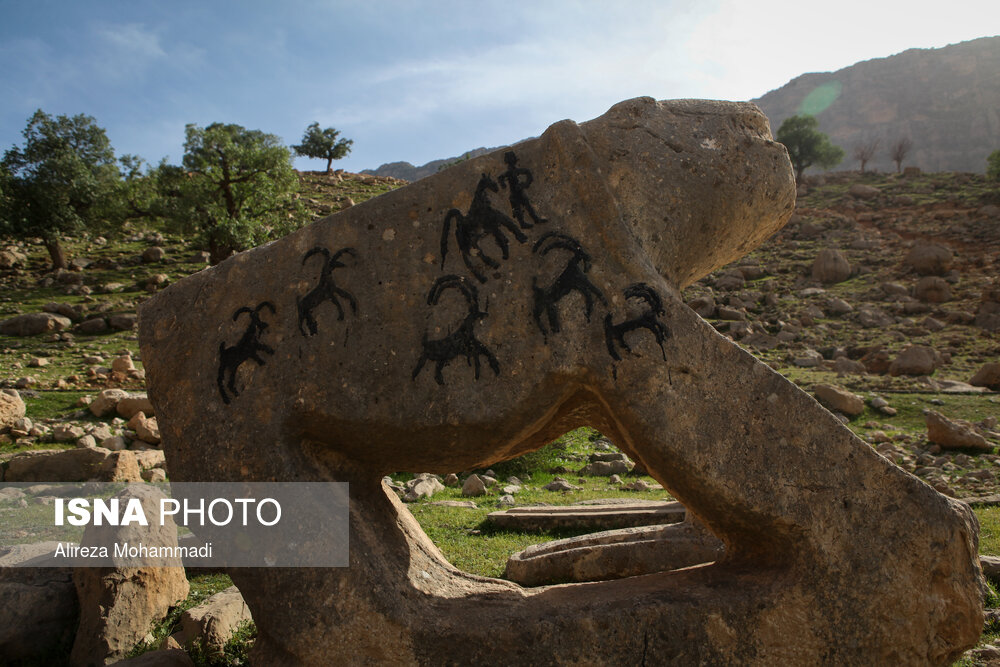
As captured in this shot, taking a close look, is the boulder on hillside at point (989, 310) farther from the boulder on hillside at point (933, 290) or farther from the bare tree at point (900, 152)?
the bare tree at point (900, 152)

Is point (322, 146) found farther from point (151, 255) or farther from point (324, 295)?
point (324, 295)

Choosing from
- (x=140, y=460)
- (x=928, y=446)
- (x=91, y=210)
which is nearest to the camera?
(x=140, y=460)

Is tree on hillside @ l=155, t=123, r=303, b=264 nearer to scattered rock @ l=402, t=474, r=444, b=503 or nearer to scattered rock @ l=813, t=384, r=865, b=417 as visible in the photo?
scattered rock @ l=402, t=474, r=444, b=503

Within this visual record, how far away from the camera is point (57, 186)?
67.3 ft

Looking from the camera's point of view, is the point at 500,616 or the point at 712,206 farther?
the point at 712,206

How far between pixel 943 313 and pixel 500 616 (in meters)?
20.8

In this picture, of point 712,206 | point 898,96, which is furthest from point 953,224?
point 898,96

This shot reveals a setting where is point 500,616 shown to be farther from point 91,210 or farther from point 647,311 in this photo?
point 91,210

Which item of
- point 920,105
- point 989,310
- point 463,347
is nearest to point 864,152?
point 989,310

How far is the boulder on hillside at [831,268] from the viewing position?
23156 millimetres

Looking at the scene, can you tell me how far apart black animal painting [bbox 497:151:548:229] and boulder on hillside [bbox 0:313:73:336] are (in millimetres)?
16038

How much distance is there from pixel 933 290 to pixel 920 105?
80.8 m

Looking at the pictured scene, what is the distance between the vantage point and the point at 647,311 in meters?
3.07

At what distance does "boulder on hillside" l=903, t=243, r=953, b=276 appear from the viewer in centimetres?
2230
